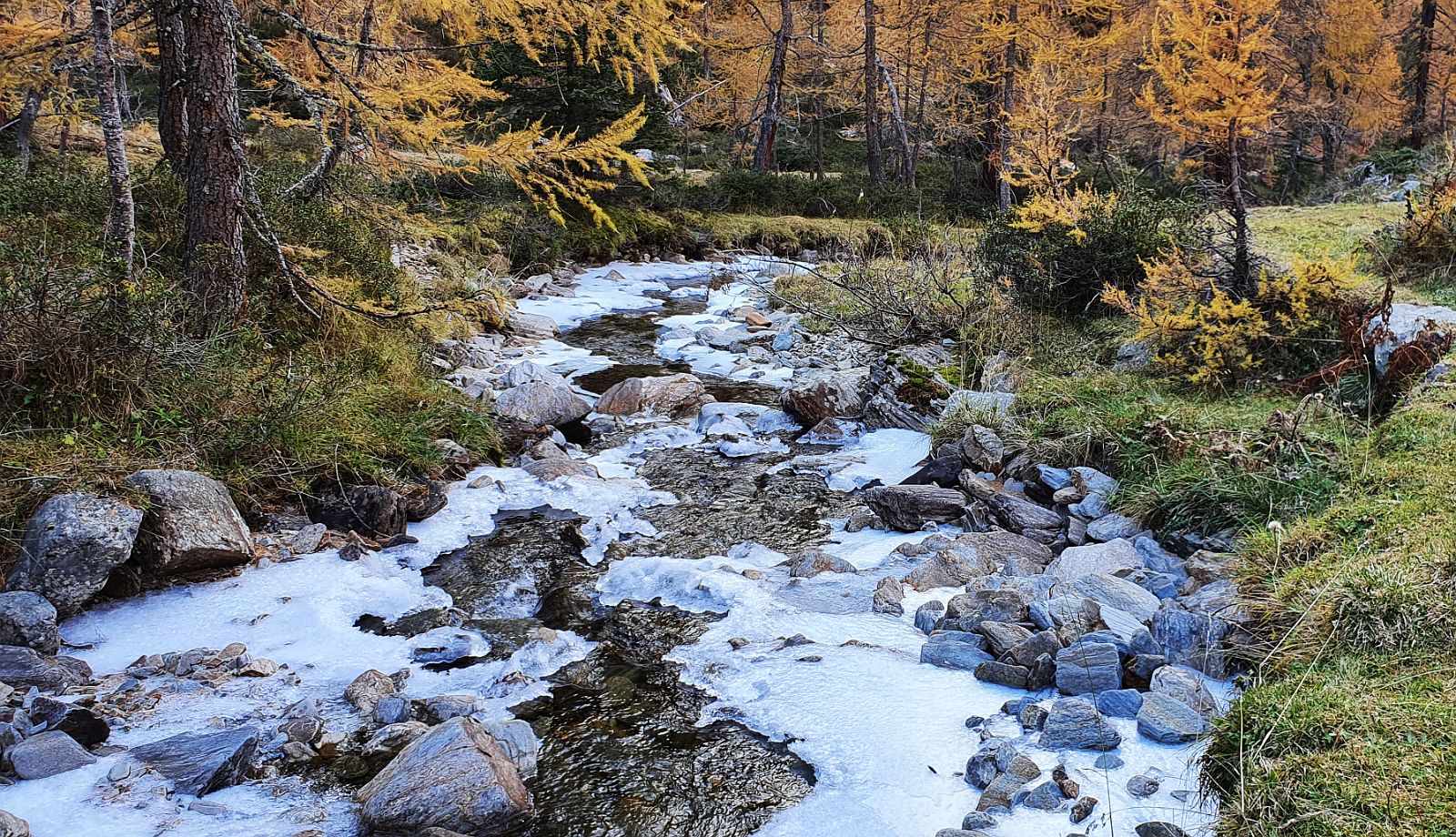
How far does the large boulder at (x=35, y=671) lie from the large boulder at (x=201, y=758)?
0.67m

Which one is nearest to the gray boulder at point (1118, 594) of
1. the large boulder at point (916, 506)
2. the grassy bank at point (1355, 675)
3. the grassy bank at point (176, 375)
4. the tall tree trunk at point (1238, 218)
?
the grassy bank at point (1355, 675)

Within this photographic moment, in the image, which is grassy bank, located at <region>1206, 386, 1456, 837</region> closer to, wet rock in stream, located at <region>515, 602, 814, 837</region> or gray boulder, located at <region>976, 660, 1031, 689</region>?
gray boulder, located at <region>976, 660, 1031, 689</region>

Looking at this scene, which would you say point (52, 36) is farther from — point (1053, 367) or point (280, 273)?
point (1053, 367)

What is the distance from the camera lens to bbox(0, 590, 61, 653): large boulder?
3.75 metres

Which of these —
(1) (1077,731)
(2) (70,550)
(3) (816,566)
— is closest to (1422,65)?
(3) (816,566)

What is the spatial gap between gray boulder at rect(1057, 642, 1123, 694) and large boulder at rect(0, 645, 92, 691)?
4203 millimetres

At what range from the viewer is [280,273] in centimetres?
689

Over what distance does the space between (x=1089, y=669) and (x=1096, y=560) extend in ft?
3.90

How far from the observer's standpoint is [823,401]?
8.16 m

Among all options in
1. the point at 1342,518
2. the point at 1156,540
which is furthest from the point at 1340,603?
the point at 1156,540

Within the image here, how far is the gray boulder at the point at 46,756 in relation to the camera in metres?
2.99

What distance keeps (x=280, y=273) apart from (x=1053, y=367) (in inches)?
261

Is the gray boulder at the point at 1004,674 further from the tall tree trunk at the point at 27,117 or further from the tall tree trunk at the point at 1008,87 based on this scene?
the tall tree trunk at the point at 1008,87

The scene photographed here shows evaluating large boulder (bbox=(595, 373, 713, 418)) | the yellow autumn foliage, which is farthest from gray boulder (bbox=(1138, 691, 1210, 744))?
large boulder (bbox=(595, 373, 713, 418))
